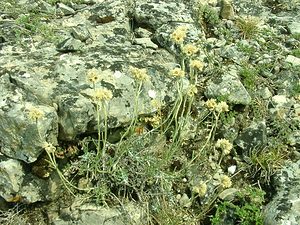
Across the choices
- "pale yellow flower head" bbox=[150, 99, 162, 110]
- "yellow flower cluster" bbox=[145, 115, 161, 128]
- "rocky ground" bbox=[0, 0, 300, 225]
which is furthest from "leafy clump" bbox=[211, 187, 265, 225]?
"pale yellow flower head" bbox=[150, 99, 162, 110]

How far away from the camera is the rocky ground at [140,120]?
420cm

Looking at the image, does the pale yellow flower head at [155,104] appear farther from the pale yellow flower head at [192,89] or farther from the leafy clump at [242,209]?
the leafy clump at [242,209]

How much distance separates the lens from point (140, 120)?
464 cm

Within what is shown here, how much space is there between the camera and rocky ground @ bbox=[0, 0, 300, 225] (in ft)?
13.8

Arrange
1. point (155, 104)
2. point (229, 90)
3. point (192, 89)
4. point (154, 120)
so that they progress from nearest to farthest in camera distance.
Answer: point (192, 89), point (155, 104), point (154, 120), point (229, 90)

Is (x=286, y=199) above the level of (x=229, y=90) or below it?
below

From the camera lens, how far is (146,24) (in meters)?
5.84

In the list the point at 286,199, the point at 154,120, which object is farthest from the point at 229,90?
the point at 286,199

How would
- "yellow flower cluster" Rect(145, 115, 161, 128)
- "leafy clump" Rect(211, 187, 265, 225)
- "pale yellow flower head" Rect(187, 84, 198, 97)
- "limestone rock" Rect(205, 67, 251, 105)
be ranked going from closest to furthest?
"pale yellow flower head" Rect(187, 84, 198, 97)
"leafy clump" Rect(211, 187, 265, 225)
"yellow flower cluster" Rect(145, 115, 161, 128)
"limestone rock" Rect(205, 67, 251, 105)

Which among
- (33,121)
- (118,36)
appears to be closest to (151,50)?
(118,36)

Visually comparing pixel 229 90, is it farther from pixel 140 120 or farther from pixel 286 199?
pixel 286 199

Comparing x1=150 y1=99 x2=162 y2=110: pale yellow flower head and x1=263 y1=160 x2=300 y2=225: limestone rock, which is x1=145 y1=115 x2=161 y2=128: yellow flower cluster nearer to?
x1=150 y1=99 x2=162 y2=110: pale yellow flower head

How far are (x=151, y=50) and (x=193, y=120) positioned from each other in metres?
0.98

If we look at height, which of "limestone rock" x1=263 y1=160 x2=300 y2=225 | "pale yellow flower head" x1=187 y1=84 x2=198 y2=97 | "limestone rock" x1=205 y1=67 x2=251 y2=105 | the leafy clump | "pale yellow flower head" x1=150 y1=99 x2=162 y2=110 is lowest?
the leafy clump
